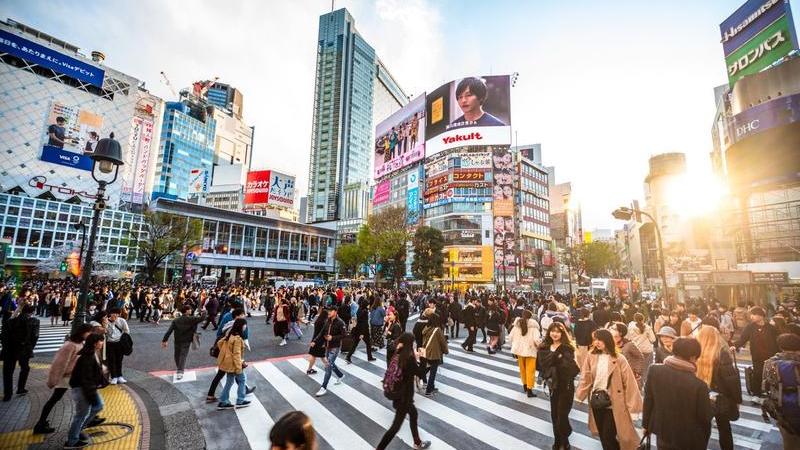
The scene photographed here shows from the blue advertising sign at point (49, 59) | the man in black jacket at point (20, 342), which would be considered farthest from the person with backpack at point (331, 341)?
the blue advertising sign at point (49, 59)

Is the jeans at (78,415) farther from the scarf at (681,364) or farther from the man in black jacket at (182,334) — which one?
the scarf at (681,364)

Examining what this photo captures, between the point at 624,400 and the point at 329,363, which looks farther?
the point at 329,363

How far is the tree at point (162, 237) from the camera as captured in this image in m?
32.6

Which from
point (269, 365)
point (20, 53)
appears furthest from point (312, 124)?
point (269, 365)

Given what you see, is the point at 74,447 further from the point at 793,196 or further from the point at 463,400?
the point at 793,196

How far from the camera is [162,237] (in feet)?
108

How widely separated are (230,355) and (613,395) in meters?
6.05

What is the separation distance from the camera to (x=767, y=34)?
25.8 metres

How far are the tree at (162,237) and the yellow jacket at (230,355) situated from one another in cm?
3250

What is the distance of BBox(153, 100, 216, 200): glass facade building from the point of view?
89.9 metres

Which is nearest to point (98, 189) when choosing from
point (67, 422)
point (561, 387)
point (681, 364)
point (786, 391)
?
point (67, 422)

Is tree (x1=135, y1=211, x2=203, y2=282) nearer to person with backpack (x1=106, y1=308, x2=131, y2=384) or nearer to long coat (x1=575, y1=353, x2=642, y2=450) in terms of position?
person with backpack (x1=106, y1=308, x2=131, y2=384)

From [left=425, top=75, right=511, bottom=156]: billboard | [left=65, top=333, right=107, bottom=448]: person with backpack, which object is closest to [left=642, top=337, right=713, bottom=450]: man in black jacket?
[left=65, top=333, right=107, bottom=448]: person with backpack

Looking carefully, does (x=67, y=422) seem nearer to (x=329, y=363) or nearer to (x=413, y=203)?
(x=329, y=363)
